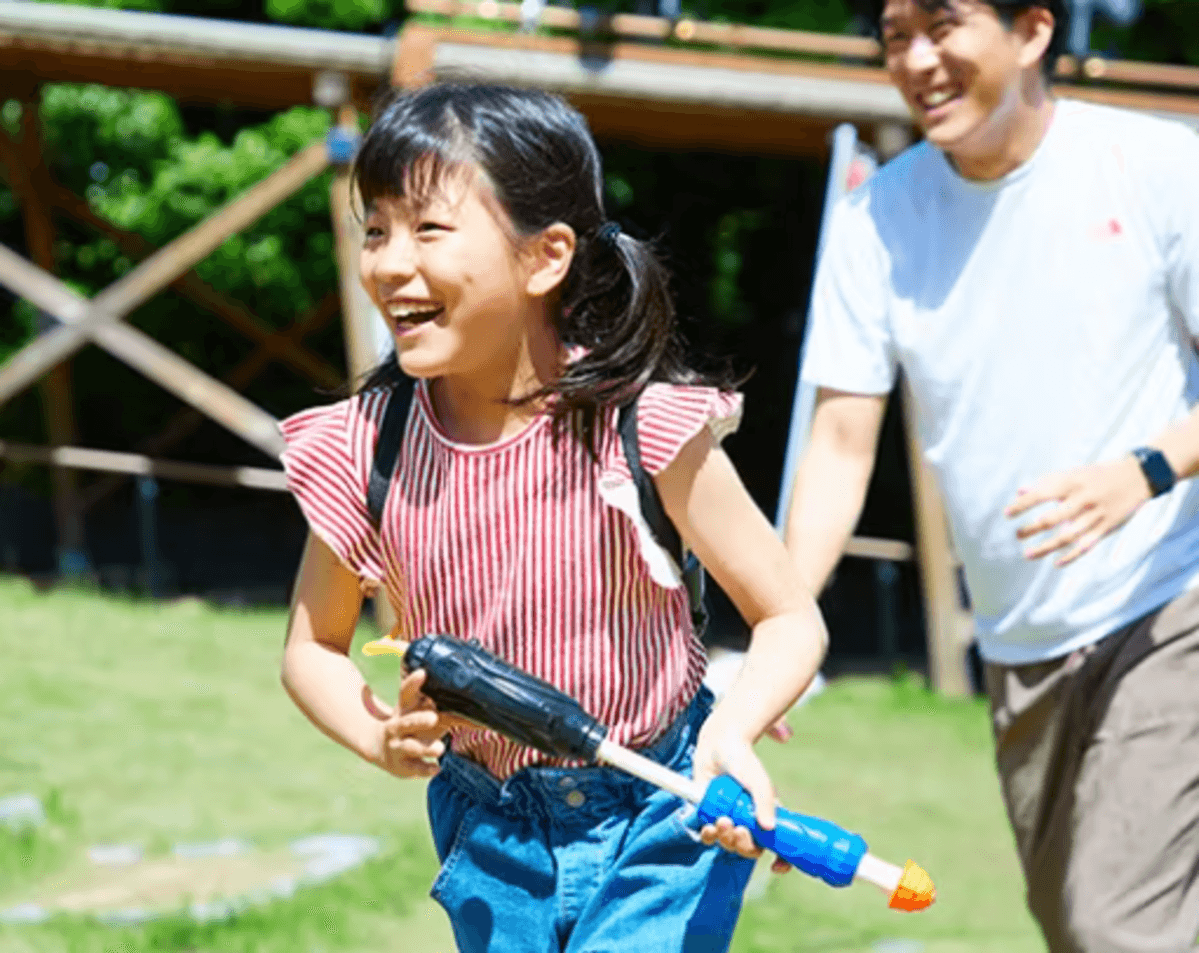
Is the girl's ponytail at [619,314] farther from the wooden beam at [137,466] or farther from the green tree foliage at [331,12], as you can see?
Result: the green tree foliage at [331,12]

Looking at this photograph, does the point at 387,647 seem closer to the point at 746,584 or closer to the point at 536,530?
the point at 536,530

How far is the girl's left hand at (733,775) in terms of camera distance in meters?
2.16

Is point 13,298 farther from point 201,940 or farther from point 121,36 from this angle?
point 201,940

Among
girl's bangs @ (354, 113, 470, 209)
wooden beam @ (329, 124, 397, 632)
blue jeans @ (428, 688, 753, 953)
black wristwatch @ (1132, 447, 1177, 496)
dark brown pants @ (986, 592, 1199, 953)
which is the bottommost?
wooden beam @ (329, 124, 397, 632)

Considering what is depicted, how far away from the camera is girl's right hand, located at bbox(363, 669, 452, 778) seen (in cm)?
226

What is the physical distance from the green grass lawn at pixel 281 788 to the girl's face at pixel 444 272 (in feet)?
8.69

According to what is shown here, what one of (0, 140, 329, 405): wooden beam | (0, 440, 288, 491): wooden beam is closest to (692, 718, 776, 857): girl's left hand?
(0, 140, 329, 405): wooden beam

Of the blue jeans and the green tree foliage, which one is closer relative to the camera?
the blue jeans

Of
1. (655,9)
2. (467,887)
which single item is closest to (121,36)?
(655,9)

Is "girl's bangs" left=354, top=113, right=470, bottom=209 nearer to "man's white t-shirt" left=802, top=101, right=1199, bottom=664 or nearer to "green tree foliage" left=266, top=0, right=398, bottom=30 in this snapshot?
"man's white t-shirt" left=802, top=101, right=1199, bottom=664

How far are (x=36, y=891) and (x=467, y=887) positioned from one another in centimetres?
309

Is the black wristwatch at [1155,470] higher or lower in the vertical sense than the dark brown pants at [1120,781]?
higher

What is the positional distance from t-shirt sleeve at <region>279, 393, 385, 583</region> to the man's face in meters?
1.21

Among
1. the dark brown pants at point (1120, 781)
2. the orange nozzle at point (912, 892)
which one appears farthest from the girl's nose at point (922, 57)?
the orange nozzle at point (912, 892)
